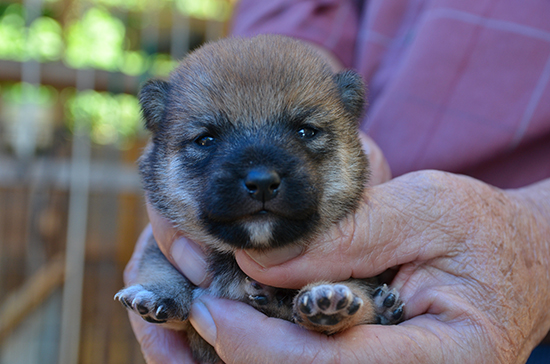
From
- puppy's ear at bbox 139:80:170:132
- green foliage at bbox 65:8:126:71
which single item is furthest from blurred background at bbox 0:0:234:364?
puppy's ear at bbox 139:80:170:132

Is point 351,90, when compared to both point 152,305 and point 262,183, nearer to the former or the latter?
point 262,183

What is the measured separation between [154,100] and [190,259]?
3.06ft

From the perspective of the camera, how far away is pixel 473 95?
2811 mm

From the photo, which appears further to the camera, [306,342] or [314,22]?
[314,22]

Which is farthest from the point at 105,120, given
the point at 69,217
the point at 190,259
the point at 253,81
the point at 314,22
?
the point at 253,81

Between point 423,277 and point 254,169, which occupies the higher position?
point 254,169

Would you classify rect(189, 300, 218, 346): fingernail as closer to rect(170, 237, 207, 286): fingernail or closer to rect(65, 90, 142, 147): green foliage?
rect(170, 237, 207, 286): fingernail

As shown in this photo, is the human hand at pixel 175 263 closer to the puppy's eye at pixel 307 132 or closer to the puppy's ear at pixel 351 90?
the puppy's ear at pixel 351 90

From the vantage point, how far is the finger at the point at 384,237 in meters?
2.17

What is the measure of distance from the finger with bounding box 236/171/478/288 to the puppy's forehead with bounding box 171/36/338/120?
24.1 inches

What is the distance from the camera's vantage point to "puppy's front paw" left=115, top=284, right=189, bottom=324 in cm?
226

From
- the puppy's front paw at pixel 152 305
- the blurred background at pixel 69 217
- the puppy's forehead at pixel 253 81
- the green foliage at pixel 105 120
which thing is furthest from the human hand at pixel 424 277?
the green foliage at pixel 105 120

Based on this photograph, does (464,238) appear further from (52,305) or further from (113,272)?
(52,305)

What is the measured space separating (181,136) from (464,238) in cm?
152
